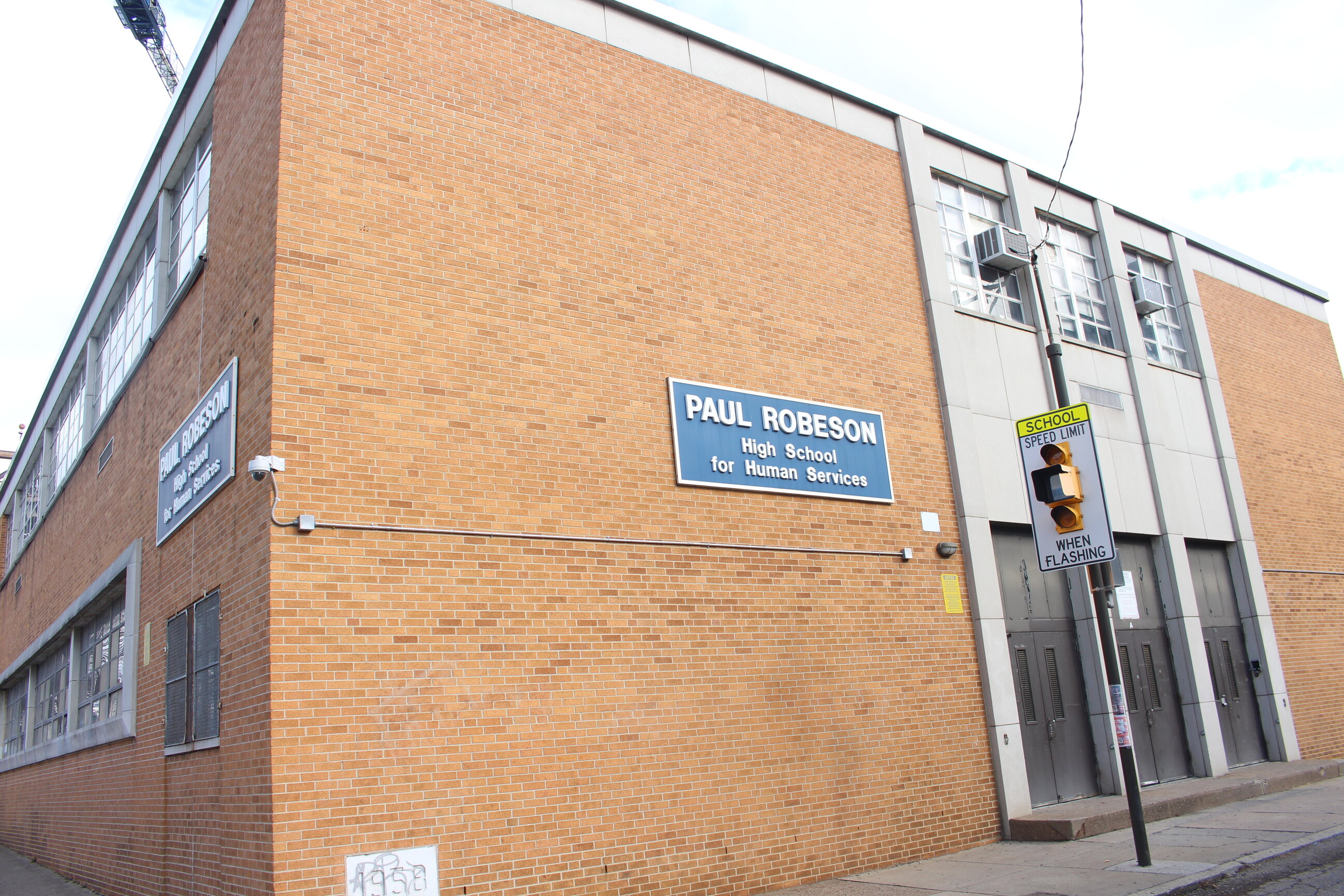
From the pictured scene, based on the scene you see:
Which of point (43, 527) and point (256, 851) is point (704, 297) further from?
point (43, 527)

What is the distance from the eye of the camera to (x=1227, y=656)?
49.9ft

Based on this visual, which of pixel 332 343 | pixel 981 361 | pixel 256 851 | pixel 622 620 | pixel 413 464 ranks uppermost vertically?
pixel 981 361

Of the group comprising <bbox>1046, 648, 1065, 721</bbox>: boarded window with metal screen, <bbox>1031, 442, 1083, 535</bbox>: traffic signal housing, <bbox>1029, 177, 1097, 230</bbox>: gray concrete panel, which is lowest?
<bbox>1046, 648, 1065, 721</bbox>: boarded window with metal screen

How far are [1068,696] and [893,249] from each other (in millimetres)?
6266

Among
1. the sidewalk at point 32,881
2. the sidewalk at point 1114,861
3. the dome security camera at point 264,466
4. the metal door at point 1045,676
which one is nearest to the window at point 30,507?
the sidewalk at point 32,881

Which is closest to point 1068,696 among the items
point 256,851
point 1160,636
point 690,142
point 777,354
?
point 1160,636

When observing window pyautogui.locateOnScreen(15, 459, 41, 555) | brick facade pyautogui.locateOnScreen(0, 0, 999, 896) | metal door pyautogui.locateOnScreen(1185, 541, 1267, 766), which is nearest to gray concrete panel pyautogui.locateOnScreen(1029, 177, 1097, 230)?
brick facade pyautogui.locateOnScreen(0, 0, 999, 896)

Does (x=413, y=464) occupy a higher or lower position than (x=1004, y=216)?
lower

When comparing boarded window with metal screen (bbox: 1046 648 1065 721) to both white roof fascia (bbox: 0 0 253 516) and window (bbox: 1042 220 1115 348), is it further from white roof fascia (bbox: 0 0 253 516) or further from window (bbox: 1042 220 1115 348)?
white roof fascia (bbox: 0 0 253 516)

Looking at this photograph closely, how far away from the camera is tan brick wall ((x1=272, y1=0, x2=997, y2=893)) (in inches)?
297

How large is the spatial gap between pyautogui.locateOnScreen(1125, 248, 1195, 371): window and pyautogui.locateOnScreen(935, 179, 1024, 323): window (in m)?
3.54

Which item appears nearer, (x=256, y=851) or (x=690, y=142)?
(x=256, y=851)

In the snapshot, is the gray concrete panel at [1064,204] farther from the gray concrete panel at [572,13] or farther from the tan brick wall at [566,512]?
Answer: the gray concrete panel at [572,13]

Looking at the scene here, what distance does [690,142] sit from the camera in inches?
430
